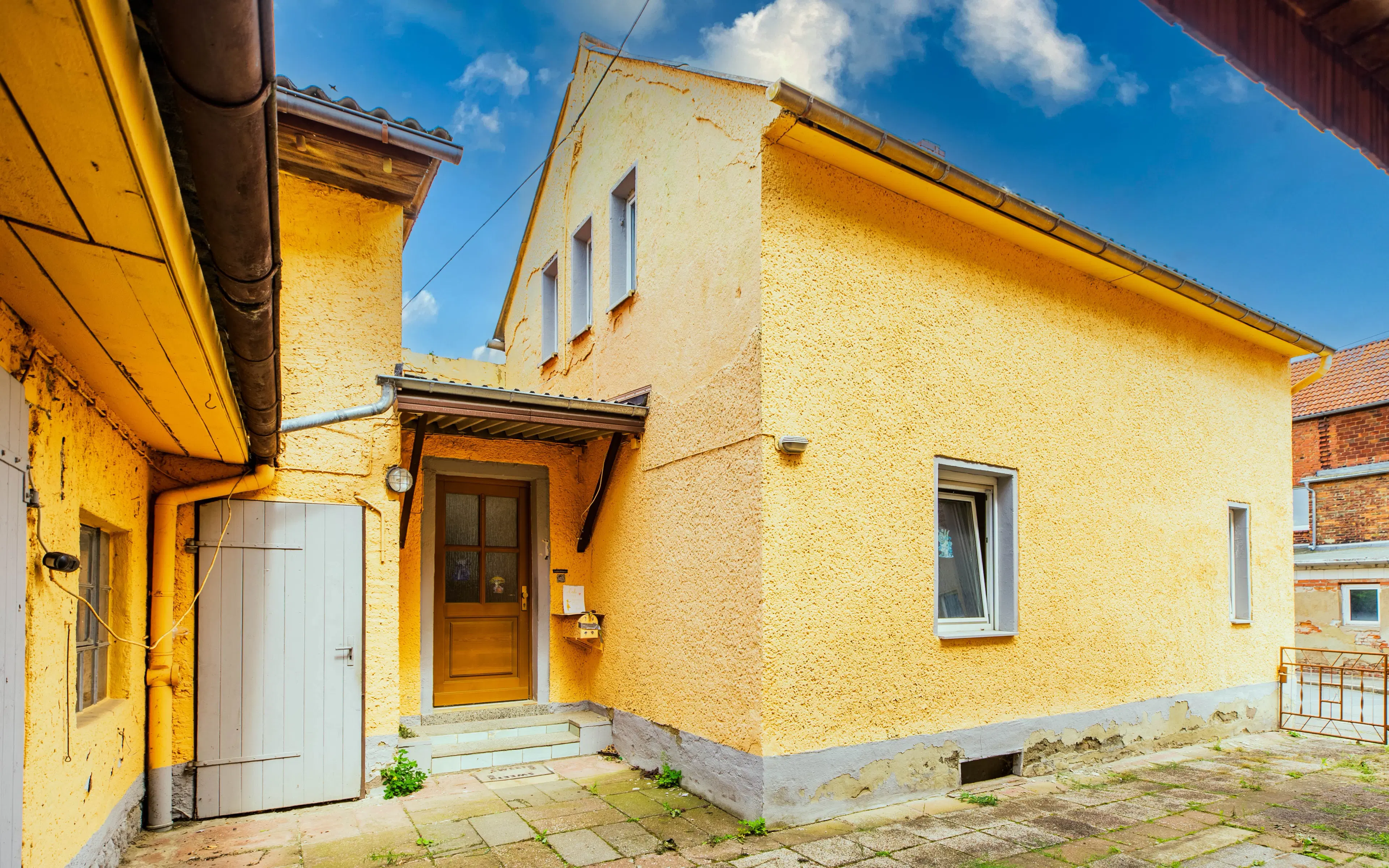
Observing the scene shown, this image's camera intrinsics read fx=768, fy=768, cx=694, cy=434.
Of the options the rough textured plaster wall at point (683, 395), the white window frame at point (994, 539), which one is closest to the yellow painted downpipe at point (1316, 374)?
the white window frame at point (994, 539)

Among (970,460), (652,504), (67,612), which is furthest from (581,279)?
(67,612)

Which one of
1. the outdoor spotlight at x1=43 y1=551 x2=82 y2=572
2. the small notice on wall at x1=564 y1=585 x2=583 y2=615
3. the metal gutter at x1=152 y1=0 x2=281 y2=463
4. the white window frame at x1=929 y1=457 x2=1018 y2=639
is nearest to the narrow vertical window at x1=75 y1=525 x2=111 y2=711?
the outdoor spotlight at x1=43 y1=551 x2=82 y2=572

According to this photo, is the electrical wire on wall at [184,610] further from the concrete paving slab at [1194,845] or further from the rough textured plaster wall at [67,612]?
the concrete paving slab at [1194,845]

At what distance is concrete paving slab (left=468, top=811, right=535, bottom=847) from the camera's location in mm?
4660

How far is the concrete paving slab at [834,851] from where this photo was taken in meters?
4.32

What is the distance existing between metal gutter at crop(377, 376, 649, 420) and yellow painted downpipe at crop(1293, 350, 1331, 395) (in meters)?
8.43

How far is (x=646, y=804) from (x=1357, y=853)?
4.32 metres

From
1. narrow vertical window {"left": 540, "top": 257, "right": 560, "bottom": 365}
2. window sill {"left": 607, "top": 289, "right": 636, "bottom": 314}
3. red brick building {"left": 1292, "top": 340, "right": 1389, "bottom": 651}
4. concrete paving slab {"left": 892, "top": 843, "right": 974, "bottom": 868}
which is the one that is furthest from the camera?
red brick building {"left": 1292, "top": 340, "right": 1389, "bottom": 651}

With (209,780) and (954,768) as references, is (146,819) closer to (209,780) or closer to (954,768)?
(209,780)

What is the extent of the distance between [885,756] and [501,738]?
3159mm

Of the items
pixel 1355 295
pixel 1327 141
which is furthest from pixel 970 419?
pixel 1355 295

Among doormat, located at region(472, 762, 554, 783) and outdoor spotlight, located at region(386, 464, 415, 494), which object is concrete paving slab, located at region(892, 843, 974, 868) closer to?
doormat, located at region(472, 762, 554, 783)

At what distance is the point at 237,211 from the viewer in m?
1.79

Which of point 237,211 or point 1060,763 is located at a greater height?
point 237,211
